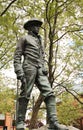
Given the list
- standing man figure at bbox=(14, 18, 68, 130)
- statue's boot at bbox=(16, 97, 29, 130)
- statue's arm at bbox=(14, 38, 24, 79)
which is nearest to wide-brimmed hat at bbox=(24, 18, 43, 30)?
standing man figure at bbox=(14, 18, 68, 130)

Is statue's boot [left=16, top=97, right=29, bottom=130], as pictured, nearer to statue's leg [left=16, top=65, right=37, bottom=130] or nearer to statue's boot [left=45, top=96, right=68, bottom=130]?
statue's leg [left=16, top=65, right=37, bottom=130]

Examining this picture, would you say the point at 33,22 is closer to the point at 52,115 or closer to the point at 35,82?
Result: the point at 35,82

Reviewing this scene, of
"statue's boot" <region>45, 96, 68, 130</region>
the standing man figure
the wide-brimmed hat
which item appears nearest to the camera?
"statue's boot" <region>45, 96, 68, 130</region>

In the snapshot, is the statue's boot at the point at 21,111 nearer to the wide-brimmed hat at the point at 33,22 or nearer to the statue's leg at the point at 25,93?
the statue's leg at the point at 25,93

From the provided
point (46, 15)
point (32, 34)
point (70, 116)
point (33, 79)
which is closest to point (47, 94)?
point (33, 79)

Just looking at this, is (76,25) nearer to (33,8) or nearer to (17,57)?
(33,8)

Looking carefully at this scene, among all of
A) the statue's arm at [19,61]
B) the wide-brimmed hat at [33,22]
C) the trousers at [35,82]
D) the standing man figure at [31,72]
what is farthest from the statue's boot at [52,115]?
the wide-brimmed hat at [33,22]

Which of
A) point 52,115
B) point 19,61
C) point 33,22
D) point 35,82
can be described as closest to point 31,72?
point 35,82

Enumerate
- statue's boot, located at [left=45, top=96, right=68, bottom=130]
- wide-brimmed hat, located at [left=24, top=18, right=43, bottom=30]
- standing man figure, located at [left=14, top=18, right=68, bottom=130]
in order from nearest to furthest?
statue's boot, located at [left=45, top=96, right=68, bottom=130], standing man figure, located at [left=14, top=18, right=68, bottom=130], wide-brimmed hat, located at [left=24, top=18, right=43, bottom=30]

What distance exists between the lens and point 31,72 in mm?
7945

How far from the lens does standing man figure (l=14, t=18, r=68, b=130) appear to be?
303 inches

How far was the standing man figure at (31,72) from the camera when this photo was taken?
7695mm

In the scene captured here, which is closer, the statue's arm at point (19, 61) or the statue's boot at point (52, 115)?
the statue's boot at point (52, 115)

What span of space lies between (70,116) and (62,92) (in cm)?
452
